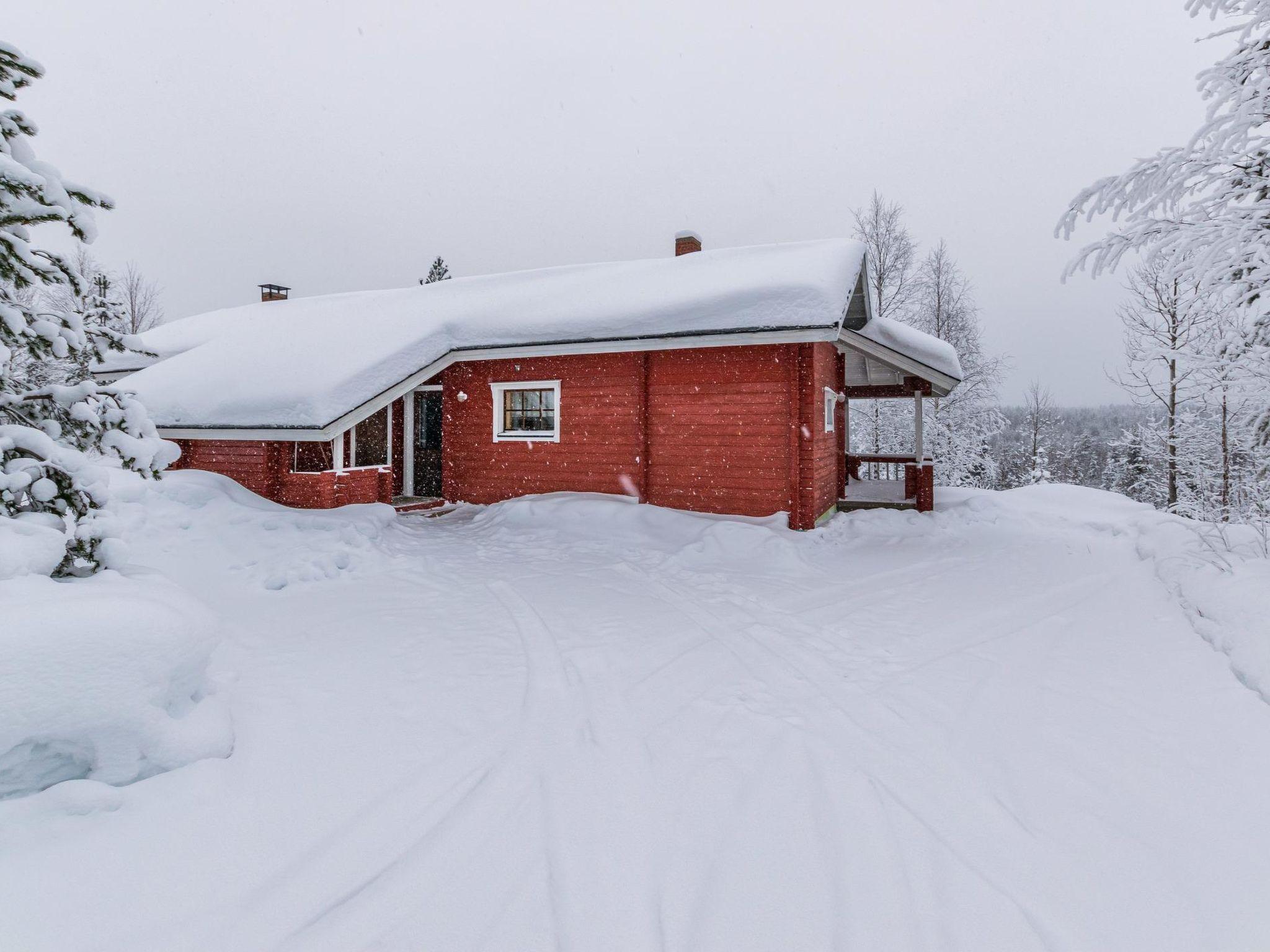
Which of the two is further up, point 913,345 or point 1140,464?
point 913,345

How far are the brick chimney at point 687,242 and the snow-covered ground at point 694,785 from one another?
10468 mm

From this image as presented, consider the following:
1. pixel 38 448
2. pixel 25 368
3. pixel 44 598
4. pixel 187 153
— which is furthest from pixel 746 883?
pixel 187 153

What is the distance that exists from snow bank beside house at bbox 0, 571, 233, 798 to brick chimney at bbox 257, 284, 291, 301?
1860 cm

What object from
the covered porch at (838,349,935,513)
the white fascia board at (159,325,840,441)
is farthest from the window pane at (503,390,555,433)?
the covered porch at (838,349,935,513)

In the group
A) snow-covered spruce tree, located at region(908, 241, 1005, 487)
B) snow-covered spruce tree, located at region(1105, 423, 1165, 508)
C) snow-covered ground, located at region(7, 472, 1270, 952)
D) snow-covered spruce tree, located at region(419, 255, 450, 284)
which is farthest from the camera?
snow-covered spruce tree, located at region(419, 255, 450, 284)

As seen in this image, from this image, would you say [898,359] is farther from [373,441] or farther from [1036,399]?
[1036,399]

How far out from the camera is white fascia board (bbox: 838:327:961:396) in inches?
423

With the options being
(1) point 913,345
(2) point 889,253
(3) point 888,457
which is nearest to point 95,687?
(1) point 913,345

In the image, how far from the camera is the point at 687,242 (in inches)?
585

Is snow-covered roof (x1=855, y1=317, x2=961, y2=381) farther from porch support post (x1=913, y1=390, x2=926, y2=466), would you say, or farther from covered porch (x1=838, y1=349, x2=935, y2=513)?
porch support post (x1=913, y1=390, x2=926, y2=466)

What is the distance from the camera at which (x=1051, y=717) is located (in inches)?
158

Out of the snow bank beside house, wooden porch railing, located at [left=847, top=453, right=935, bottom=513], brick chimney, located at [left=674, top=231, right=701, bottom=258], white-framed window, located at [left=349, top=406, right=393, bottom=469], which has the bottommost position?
the snow bank beside house

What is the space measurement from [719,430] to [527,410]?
4.00 metres

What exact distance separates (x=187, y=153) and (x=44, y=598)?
134001mm
